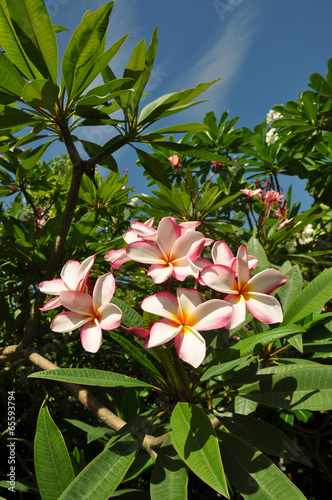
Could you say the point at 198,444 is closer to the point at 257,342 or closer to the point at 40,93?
the point at 257,342

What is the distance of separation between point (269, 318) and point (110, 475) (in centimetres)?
43

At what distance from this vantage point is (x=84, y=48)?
0.99 m

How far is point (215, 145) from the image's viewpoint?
2.86 meters

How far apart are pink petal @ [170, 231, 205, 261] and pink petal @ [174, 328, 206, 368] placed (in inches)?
6.0

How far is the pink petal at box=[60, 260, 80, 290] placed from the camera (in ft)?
2.41

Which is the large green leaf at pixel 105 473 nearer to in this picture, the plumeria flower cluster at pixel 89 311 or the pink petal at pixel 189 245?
the plumeria flower cluster at pixel 89 311

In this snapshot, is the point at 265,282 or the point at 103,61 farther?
the point at 103,61

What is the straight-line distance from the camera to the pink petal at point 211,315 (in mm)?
625

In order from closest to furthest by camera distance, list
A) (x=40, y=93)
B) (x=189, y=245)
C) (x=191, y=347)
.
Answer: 1. (x=191, y=347)
2. (x=189, y=245)
3. (x=40, y=93)

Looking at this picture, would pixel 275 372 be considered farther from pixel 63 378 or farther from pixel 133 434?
pixel 63 378

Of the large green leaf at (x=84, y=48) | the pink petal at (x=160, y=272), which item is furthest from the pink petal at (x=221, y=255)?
the large green leaf at (x=84, y=48)

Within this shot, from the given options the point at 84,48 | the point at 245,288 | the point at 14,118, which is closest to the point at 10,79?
the point at 14,118

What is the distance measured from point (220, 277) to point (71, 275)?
1.05ft

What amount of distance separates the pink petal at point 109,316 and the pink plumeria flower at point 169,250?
0.33ft
